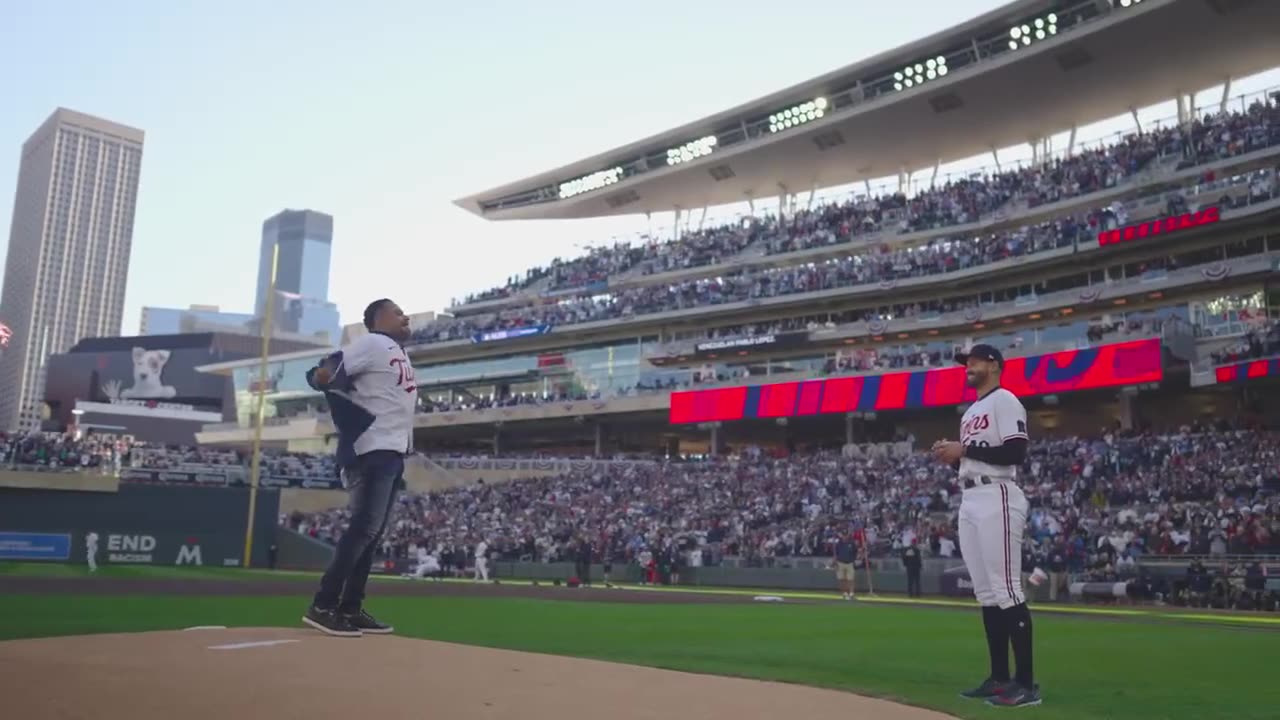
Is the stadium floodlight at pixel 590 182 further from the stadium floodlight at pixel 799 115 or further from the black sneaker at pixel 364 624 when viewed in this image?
the black sneaker at pixel 364 624

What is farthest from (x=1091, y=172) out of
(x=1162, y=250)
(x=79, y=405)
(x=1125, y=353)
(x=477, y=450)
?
(x=79, y=405)

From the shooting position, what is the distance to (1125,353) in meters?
39.1

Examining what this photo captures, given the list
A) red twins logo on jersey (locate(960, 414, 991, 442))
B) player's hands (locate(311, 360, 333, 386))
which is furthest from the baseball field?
player's hands (locate(311, 360, 333, 386))

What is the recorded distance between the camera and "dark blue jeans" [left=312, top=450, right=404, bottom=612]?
723 cm

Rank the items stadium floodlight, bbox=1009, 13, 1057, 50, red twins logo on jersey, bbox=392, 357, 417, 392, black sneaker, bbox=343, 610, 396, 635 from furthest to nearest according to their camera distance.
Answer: stadium floodlight, bbox=1009, 13, 1057, 50 < red twins logo on jersey, bbox=392, 357, 417, 392 < black sneaker, bbox=343, 610, 396, 635

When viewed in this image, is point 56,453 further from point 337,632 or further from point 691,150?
point 691,150

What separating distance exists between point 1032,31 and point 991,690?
50.9 metres

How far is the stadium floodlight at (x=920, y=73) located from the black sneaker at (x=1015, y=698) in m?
51.7

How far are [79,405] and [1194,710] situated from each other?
4363 inches

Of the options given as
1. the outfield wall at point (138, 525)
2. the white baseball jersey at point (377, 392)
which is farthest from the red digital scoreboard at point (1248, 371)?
the white baseball jersey at point (377, 392)

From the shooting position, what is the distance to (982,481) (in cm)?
619

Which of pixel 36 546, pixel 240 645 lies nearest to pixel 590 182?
pixel 36 546

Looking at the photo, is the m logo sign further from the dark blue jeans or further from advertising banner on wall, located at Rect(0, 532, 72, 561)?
the dark blue jeans

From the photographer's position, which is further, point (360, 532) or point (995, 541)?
point (360, 532)
